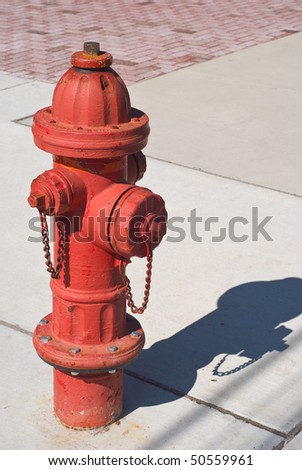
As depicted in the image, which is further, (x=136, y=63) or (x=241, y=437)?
(x=136, y=63)

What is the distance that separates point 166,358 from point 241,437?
0.66 m

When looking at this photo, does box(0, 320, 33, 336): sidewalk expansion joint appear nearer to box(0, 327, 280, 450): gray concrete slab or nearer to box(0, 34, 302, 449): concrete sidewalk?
box(0, 34, 302, 449): concrete sidewalk

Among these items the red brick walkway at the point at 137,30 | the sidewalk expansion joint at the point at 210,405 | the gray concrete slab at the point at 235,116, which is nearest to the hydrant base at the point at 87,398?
the sidewalk expansion joint at the point at 210,405

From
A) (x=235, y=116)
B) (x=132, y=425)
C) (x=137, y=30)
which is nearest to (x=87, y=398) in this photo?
(x=132, y=425)

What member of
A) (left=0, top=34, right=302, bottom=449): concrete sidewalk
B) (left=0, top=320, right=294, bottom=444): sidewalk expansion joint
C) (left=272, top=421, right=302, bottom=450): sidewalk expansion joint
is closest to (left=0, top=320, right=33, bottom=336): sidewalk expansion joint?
(left=0, top=34, right=302, bottom=449): concrete sidewalk

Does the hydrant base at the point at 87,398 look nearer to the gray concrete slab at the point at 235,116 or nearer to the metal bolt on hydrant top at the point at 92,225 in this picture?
the metal bolt on hydrant top at the point at 92,225

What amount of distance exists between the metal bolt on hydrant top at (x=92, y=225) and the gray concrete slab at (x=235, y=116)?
290 cm

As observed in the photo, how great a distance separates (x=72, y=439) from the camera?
11.5 ft

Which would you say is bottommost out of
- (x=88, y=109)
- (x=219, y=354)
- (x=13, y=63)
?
(x=13, y=63)

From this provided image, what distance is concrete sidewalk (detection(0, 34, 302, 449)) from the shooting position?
11.8ft

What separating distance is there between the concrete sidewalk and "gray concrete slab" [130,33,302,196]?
2cm

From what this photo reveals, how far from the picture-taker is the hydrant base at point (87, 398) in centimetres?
347

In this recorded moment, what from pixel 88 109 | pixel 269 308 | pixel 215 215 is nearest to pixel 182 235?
pixel 215 215
